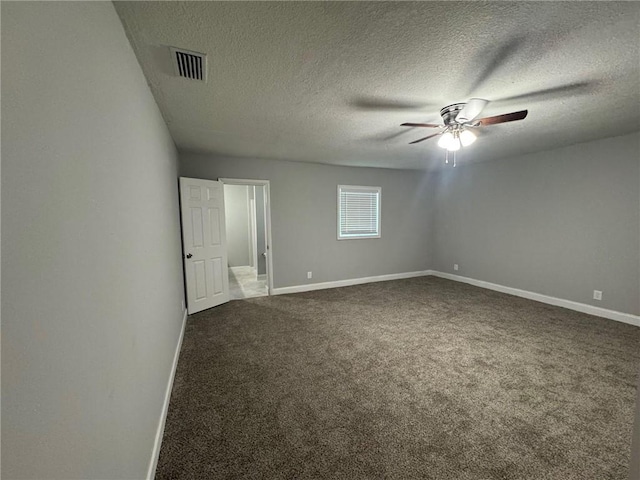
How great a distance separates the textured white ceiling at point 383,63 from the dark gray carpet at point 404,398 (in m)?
2.39

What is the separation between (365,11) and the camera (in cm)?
128

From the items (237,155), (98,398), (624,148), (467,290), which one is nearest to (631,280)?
(624,148)

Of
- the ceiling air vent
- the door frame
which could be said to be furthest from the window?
the ceiling air vent

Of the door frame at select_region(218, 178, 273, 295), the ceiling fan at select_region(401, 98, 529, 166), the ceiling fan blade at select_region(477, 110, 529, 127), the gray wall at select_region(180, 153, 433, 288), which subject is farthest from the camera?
the gray wall at select_region(180, 153, 433, 288)

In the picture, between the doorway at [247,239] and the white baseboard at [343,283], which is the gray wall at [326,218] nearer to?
the white baseboard at [343,283]

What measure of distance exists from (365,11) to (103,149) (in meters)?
1.33

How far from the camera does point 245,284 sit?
5590 millimetres

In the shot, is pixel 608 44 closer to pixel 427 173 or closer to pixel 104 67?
pixel 104 67

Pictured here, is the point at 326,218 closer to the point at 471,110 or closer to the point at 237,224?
the point at 471,110

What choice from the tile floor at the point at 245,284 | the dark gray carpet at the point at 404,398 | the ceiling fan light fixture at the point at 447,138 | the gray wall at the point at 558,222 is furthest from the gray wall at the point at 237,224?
the ceiling fan light fixture at the point at 447,138

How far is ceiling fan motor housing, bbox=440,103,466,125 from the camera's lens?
7.59 ft

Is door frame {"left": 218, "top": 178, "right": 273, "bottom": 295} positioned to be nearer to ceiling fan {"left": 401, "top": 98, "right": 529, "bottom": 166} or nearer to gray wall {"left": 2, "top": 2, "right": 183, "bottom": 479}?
ceiling fan {"left": 401, "top": 98, "right": 529, "bottom": 166}

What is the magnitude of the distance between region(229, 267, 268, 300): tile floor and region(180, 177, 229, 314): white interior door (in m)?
0.63

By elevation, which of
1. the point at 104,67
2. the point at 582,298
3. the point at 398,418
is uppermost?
the point at 104,67
